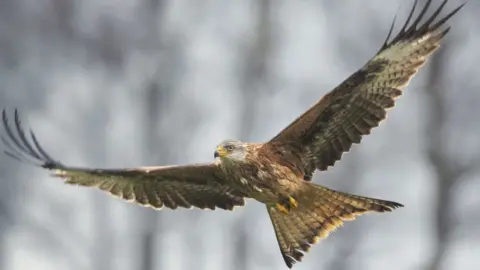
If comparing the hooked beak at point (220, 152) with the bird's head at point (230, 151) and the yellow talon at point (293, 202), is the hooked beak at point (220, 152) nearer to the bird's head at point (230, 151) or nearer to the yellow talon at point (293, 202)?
the bird's head at point (230, 151)

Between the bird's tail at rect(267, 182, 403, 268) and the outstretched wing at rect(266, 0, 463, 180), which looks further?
the outstretched wing at rect(266, 0, 463, 180)

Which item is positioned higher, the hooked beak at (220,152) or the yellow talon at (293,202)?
the hooked beak at (220,152)

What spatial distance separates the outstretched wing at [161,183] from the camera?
7.89 meters

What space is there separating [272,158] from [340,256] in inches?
484

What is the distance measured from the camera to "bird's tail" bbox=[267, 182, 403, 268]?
7.51 metres

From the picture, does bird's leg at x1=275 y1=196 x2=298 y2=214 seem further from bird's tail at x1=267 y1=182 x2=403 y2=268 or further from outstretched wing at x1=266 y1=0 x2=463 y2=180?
outstretched wing at x1=266 y1=0 x2=463 y2=180

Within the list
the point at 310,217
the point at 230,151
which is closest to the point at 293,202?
the point at 310,217

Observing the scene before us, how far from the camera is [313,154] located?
7.80 meters

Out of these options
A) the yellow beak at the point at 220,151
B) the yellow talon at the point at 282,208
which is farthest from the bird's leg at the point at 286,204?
the yellow beak at the point at 220,151

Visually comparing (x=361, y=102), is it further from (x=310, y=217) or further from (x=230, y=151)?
(x=230, y=151)

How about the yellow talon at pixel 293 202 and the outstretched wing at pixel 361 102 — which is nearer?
the yellow talon at pixel 293 202

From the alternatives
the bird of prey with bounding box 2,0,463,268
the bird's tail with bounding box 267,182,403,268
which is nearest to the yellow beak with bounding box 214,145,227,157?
the bird of prey with bounding box 2,0,463,268

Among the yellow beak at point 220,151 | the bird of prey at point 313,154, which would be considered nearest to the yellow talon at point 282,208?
the bird of prey at point 313,154

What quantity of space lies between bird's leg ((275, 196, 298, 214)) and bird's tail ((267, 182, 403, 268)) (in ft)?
0.08
